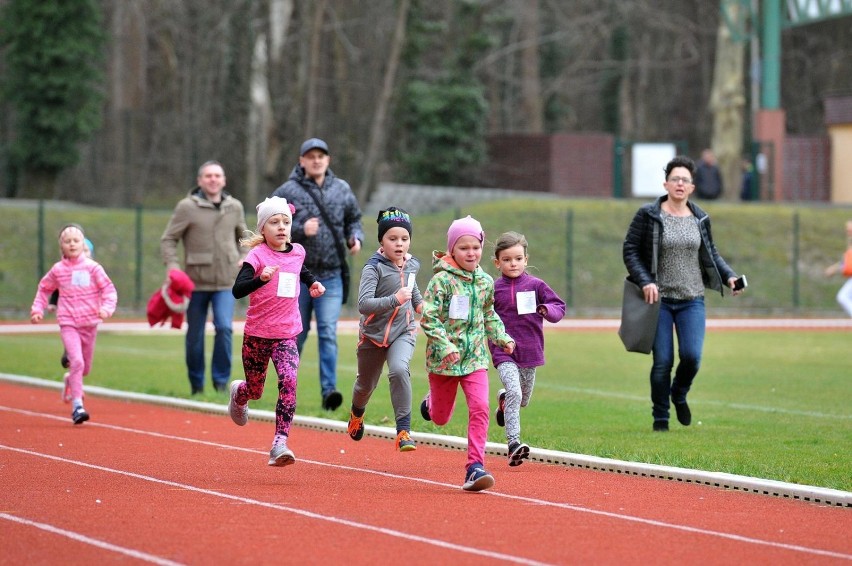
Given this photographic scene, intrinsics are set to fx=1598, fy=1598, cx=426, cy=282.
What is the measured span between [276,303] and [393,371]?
3.06 feet

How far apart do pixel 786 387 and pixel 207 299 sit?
6.34 meters

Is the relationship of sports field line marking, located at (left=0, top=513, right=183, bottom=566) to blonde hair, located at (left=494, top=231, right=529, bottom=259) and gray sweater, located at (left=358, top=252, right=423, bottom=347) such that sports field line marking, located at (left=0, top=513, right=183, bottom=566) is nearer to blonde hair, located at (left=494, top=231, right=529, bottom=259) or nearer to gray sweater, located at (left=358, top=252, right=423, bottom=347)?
gray sweater, located at (left=358, top=252, right=423, bottom=347)

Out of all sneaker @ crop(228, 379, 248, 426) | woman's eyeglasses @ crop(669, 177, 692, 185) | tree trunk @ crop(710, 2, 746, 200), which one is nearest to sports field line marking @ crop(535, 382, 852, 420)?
woman's eyeglasses @ crop(669, 177, 692, 185)

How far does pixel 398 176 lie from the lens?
1959 inches

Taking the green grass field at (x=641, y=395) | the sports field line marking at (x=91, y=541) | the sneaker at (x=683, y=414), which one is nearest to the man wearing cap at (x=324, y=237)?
the green grass field at (x=641, y=395)

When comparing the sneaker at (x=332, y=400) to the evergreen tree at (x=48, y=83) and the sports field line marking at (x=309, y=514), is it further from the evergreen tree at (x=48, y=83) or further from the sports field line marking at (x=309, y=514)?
the evergreen tree at (x=48, y=83)

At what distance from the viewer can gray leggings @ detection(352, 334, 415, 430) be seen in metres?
11.0

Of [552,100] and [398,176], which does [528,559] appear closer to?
[398,176]

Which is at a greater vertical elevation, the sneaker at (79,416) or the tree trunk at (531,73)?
the tree trunk at (531,73)

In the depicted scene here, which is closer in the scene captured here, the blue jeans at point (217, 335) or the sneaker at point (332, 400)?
the sneaker at point (332, 400)

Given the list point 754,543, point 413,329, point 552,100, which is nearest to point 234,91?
point 552,100

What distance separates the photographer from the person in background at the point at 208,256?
15578mm

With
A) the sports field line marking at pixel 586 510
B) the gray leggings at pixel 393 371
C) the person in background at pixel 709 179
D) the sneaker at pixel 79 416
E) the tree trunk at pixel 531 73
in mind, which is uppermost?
the tree trunk at pixel 531 73

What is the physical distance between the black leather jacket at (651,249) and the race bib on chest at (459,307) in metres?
2.99
